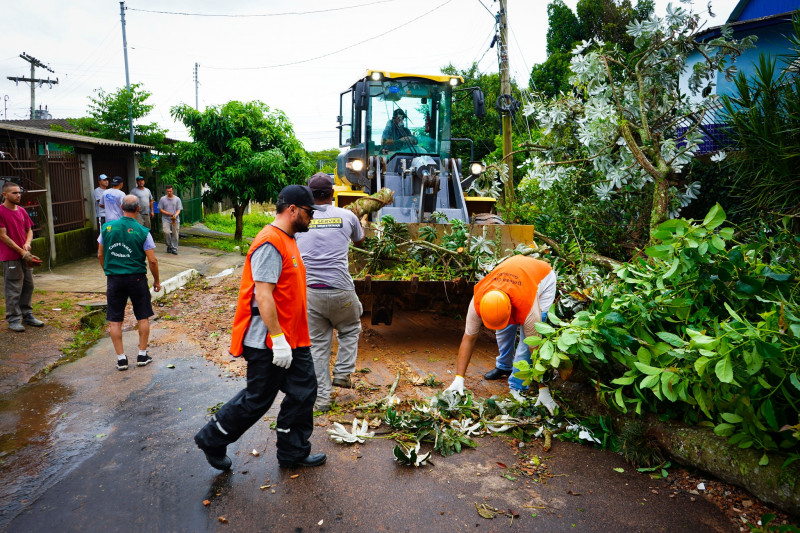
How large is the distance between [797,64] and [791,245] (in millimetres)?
2121

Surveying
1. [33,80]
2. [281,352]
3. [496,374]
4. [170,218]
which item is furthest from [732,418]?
[33,80]

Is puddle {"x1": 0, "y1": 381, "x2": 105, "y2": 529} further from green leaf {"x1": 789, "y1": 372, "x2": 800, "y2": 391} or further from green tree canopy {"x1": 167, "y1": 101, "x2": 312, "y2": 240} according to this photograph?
green tree canopy {"x1": 167, "y1": 101, "x2": 312, "y2": 240}

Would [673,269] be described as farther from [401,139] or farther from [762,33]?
[762,33]

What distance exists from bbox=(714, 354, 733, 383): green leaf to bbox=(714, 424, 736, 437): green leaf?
417 millimetres

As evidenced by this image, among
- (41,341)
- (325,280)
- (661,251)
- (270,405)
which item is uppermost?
(661,251)

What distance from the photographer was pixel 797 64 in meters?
5.25

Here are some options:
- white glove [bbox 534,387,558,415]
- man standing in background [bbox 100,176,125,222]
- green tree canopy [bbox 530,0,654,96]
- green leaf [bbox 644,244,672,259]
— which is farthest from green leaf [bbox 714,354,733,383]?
green tree canopy [bbox 530,0,654,96]

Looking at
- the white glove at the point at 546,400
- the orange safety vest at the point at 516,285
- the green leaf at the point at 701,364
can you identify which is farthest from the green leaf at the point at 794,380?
the orange safety vest at the point at 516,285

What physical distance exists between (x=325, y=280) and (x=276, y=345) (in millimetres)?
1366

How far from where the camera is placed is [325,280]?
480 centimetres

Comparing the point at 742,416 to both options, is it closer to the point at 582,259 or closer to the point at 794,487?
Result: the point at 794,487

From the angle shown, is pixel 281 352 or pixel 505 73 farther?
pixel 505 73

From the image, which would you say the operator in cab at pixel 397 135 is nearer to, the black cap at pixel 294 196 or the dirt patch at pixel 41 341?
the dirt patch at pixel 41 341

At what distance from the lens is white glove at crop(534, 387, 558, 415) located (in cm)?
446
